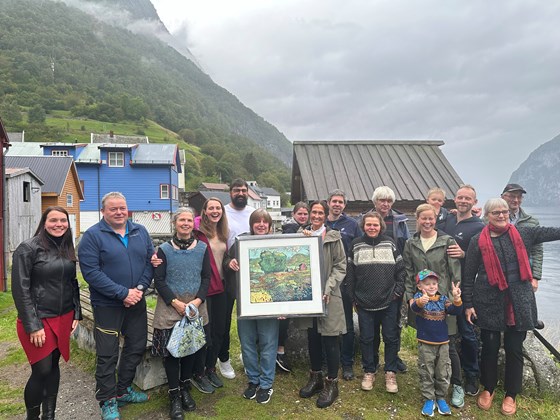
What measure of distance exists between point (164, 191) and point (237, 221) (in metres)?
33.7

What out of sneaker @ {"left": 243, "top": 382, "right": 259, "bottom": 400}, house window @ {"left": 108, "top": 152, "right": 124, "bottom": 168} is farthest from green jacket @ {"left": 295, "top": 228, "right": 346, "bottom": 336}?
house window @ {"left": 108, "top": 152, "right": 124, "bottom": 168}

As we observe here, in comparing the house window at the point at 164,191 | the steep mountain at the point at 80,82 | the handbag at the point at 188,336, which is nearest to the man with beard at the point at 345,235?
the handbag at the point at 188,336

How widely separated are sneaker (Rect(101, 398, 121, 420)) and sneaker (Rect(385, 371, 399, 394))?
3.29 metres

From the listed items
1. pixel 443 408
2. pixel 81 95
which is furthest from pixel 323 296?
pixel 81 95

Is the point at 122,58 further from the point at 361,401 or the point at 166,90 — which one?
the point at 361,401

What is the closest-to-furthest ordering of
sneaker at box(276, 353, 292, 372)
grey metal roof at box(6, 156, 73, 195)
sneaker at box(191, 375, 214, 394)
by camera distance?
sneaker at box(191, 375, 214, 394), sneaker at box(276, 353, 292, 372), grey metal roof at box(6, 156, 73, 195)

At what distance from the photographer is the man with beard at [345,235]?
4754 millimetres

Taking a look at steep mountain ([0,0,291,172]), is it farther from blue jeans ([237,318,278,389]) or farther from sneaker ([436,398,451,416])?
sneaker ([436,398,451,416])

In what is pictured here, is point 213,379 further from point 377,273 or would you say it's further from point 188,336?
point 377,273

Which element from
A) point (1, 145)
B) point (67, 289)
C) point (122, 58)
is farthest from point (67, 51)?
point (67, 289)

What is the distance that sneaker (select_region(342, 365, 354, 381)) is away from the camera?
4.74 metres

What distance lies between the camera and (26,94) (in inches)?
3656

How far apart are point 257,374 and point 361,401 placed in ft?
4.45

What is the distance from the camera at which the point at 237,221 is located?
16.3 feet
